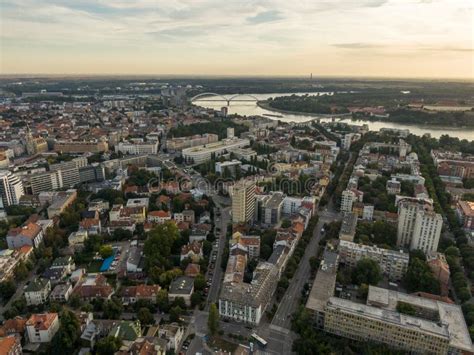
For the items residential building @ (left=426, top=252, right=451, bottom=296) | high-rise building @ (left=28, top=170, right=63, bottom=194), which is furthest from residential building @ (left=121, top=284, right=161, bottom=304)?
high-rise building @ (left=28, top=170, right=63, bottom=194)

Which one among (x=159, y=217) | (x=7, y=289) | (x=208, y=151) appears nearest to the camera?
(x=7, y=289)

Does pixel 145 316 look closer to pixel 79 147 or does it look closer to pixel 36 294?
pixel 36 294

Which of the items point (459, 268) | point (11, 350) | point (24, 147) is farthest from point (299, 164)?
point (24, 147)

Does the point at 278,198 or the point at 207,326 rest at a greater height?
the point at 278,198

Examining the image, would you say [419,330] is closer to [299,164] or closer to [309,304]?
[309,304]

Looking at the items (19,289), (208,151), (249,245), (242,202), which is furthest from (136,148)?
(249,245)
